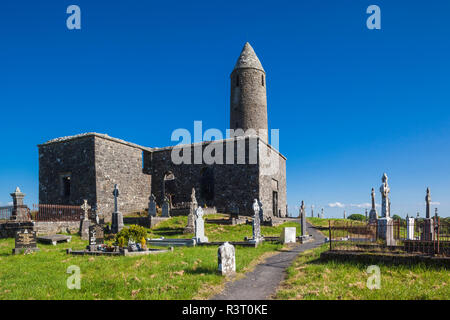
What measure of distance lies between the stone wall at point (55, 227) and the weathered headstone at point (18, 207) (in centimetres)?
128

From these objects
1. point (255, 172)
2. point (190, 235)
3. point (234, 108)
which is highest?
point (234, 108)

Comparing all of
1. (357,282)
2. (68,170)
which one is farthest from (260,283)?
(68,170)

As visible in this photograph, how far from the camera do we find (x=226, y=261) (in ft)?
28.6

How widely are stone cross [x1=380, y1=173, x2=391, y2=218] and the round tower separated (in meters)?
18.3

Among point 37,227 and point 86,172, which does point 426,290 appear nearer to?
point 37,227

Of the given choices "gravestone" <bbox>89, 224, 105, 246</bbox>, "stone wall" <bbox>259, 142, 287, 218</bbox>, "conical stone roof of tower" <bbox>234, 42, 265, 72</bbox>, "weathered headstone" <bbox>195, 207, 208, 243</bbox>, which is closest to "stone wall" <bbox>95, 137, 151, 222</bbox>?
"gravestone" <bbox>89, 224, 105, 246</bbox>

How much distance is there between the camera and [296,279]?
8234mm

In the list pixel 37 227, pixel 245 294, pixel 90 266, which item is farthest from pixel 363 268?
pixel 37 227

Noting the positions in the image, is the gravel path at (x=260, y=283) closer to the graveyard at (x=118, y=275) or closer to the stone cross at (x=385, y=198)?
the graveyard at (x=118, y=275)

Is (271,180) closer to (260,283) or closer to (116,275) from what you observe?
(260,283)

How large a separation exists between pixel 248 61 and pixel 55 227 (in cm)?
2342

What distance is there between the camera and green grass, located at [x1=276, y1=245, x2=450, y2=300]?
6.66 meters

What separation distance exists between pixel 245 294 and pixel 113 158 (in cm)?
2355

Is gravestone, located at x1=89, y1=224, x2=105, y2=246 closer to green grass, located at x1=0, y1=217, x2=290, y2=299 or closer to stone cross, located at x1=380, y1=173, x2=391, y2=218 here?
green grass, located at x1=0, y1=217, x2=290, y2=299
